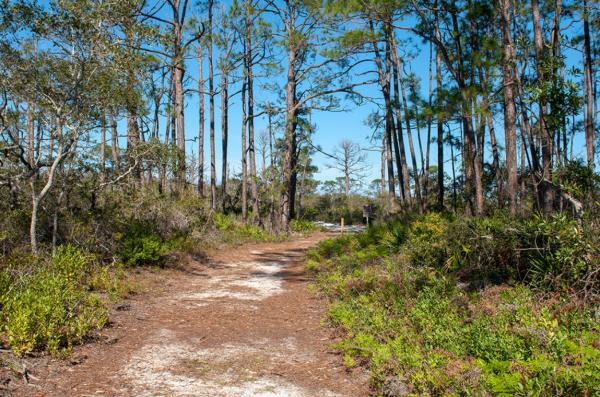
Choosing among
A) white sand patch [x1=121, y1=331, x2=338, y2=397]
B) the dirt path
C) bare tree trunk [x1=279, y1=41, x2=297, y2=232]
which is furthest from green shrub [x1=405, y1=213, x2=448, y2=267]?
bare tree trunk [x1=279, y1=41, x2=297, y2=232]

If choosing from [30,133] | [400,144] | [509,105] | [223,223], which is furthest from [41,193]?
[400,144]

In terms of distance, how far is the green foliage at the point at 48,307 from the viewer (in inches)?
190

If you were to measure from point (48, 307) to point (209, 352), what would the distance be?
1956 mm

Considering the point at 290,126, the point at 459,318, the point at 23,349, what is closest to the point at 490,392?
the point at 459,318

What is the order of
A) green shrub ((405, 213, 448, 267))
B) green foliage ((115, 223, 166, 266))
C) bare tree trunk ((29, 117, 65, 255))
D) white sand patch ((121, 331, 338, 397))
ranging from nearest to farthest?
white sand patch ((121, 331, 338, 397)) < bare tree trunk ((29, 117, 65, 255)) < green shrub ((405, 213, 448, 267)) < green foliage ((115, 223, 166, 266))

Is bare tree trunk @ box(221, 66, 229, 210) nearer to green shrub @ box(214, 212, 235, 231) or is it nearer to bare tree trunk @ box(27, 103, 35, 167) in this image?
→ green shrub @ box(214, 212, 235, 231)

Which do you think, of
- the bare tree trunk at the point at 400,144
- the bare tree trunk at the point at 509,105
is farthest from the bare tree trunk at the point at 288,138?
the bare tree trunk at the point at 509,105

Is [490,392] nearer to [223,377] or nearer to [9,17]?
[223,377]

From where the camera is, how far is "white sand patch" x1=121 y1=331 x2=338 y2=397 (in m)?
4.22

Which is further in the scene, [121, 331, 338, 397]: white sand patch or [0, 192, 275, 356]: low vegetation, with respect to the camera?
[0, 192, 275, 356]: low vegetation

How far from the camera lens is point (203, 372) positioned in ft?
15.4

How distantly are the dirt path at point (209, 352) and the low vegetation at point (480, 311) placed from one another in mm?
446

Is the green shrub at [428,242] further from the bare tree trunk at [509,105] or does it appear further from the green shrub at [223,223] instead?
the green shrub at [223,223]

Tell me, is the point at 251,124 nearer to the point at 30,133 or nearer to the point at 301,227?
the point at 301,227
